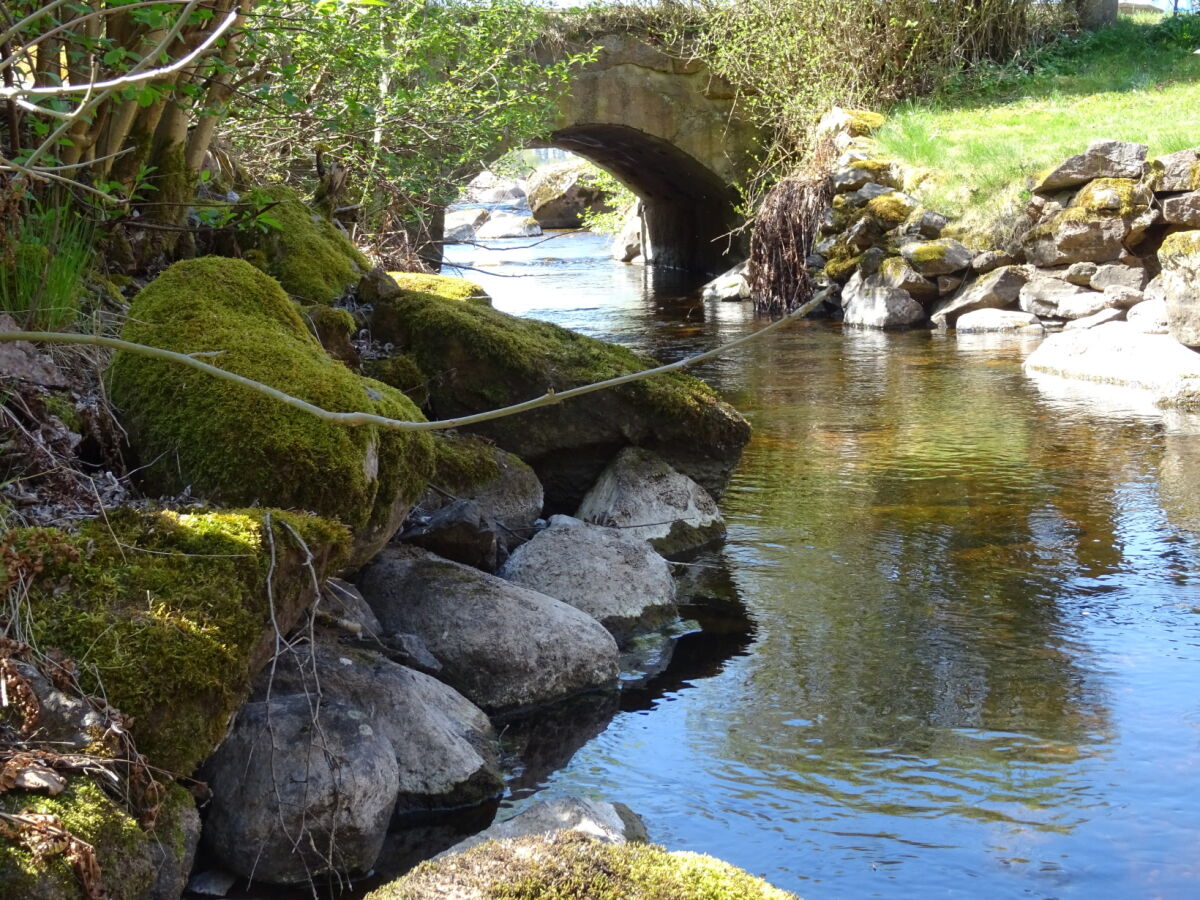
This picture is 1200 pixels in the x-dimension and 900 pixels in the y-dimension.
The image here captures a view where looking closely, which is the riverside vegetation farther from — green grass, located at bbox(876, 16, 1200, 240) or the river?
green grass, located at bbox(876, 16, 1200, 240)

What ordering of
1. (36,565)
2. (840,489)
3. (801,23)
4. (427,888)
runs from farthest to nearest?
(801,23), (840,489), (36,565), (427,888)

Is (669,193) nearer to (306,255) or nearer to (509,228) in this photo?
(509,228)

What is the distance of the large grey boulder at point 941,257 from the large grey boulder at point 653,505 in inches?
391

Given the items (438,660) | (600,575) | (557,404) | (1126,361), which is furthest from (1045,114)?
(438,660)

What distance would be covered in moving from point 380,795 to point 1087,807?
2272mm

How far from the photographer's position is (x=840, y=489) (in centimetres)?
841

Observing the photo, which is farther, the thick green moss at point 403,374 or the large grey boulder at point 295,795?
the thick green moss at point 403,374

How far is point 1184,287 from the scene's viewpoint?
11.1 m

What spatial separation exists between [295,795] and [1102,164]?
1385cm

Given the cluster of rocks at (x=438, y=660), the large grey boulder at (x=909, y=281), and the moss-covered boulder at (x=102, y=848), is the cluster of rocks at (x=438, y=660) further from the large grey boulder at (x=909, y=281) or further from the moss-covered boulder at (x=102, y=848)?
the large grey boulder at (x=909, y=281)

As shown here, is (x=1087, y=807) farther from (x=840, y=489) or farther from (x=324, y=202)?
(x=324, y=202)

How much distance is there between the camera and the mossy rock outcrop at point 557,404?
722 centimetres

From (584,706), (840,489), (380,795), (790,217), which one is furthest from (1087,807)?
(790,217)

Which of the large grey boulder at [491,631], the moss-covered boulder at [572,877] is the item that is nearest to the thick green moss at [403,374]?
the large grey boulder at [491,631]
